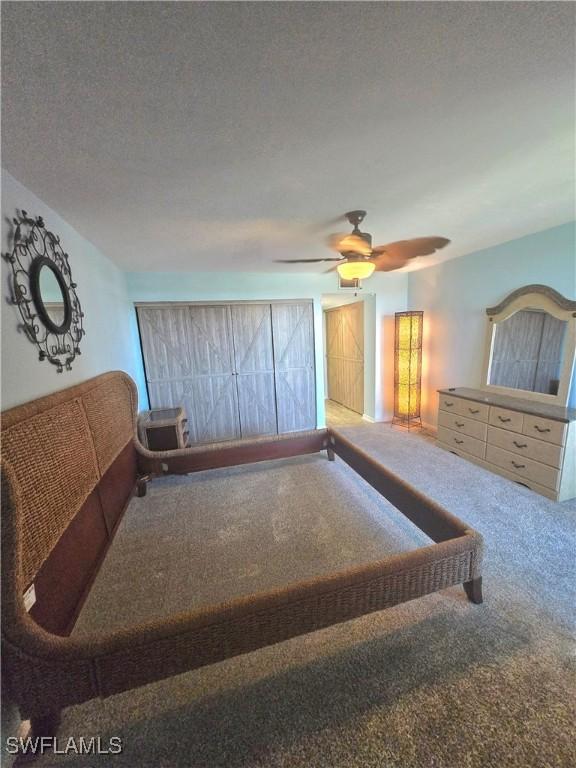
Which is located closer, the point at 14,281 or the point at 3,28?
the point at 3,28

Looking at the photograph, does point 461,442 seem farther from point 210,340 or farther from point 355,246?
point 210,340

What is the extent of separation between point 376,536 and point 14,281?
2603 millimetres

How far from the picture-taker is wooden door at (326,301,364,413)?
16.5 feet

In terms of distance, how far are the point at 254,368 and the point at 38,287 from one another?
283cm

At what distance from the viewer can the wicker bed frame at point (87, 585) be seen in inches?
37.2

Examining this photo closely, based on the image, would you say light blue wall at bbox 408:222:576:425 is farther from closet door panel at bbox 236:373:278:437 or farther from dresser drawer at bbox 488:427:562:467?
closet door panel at bbox 236:373:278:437

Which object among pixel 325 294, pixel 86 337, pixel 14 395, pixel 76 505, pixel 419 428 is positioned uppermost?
pixel 325 294

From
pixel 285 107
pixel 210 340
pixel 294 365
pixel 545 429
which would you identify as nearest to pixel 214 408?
pixel 210 340

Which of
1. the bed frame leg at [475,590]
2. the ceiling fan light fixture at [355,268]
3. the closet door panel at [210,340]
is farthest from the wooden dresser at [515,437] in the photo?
the closet door panel at [210,340]

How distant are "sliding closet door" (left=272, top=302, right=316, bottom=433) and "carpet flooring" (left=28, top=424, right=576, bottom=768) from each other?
10.0ft

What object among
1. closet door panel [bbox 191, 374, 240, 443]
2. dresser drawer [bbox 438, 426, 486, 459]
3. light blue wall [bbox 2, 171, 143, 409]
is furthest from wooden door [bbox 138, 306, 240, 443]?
dresser drawer [bbox 438, 426, 486, 459]

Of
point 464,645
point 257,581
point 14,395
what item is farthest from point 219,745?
point 14,395

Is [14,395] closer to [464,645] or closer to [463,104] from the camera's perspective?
[463,104]

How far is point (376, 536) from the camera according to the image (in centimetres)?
204
